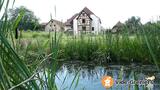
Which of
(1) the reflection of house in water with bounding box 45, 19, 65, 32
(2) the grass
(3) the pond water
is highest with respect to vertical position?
(1) the reflection of house in water with bounding box 45, 19, 65, 32

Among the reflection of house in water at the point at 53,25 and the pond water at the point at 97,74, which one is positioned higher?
the reflection of house in water at the point at 53,25

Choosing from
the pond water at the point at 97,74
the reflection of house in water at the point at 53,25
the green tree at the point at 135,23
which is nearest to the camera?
the green tree at the point at 135,23

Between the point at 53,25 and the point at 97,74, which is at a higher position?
the point at 53,25

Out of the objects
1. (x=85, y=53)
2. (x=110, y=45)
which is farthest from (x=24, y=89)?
(x=85, y=53)

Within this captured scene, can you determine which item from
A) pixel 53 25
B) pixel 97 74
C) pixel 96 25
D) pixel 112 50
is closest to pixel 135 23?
pixel 53 25

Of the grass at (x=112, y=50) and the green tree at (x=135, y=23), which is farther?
the grass at (x=112, y=50)

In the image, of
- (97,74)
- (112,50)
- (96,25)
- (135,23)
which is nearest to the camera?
(135,23)

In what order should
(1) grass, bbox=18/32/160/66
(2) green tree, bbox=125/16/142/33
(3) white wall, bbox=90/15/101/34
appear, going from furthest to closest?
(3) white wall, bbox=90/15/101/34 < (1) grass, bbox=18/32/160/66 < (2) green tree, bbox=125/16/142/33

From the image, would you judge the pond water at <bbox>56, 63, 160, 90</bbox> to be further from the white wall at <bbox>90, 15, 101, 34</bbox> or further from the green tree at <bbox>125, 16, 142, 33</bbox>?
the white wall at <bbox>90, 15, 101, 34</bbox>

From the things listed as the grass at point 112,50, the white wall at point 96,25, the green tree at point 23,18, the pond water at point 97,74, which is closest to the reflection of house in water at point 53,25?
the green tree at point 23,18

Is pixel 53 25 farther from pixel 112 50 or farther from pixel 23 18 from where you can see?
pixel 112 50

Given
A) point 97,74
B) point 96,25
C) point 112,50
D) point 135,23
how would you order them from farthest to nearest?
1. point 96,25
2. point 112,50
3. point 97,74
4. point 135,23

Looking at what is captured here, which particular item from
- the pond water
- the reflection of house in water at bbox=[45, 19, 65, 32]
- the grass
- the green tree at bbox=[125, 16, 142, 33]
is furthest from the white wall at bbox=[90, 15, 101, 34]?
the reflection of house in water at bbox=[45, 19, 65, 32]

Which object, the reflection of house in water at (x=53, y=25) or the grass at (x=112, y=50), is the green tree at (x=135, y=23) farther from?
the grass at (x=112, y=50)
